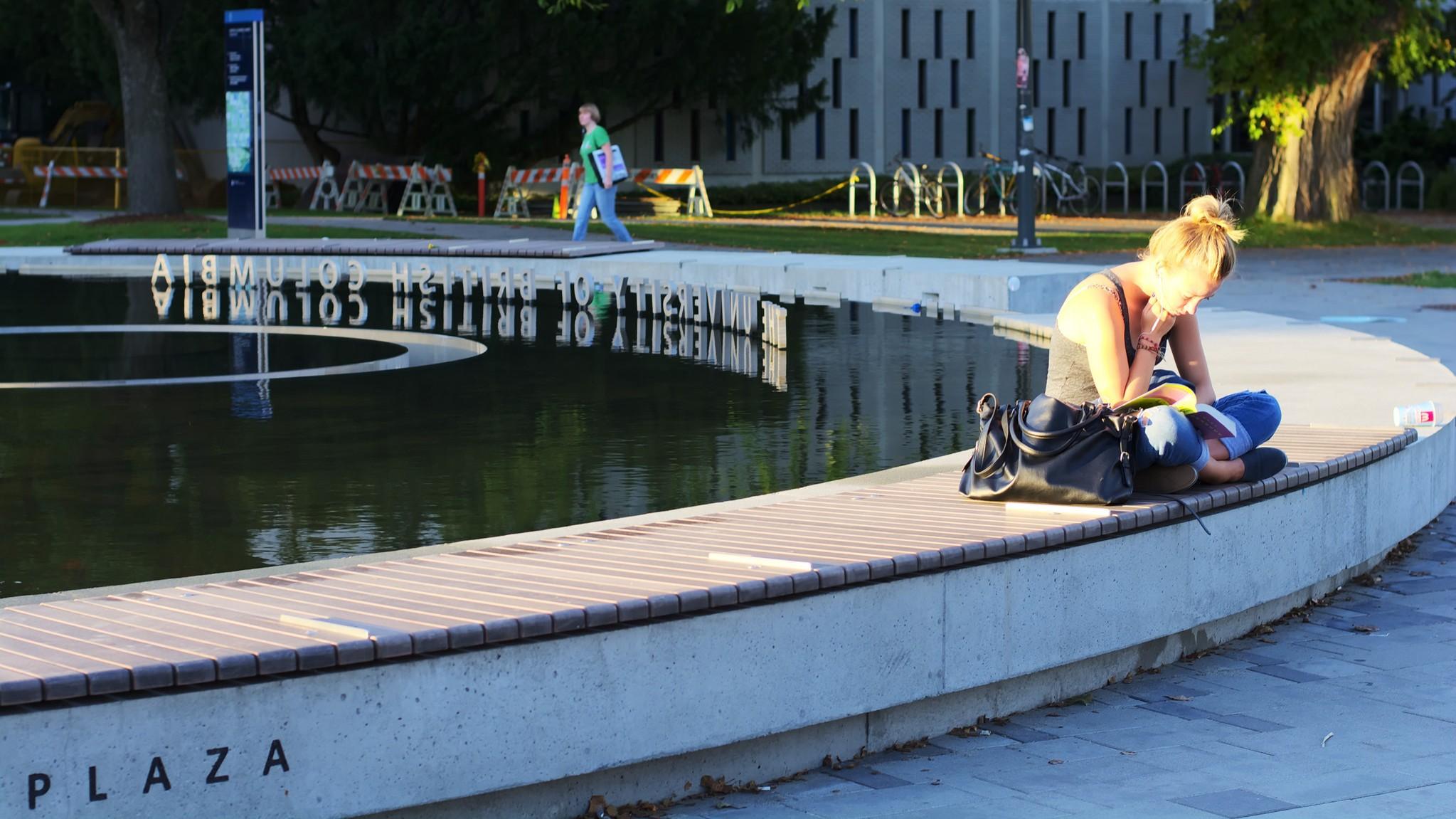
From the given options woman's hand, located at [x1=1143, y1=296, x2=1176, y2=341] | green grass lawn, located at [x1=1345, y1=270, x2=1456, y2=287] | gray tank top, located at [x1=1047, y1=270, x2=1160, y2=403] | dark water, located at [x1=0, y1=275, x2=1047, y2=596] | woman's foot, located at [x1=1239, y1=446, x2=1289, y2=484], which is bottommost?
dark water, located at [x1=0, y1=275, x2=1047, y2=596]

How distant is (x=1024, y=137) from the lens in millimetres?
23609

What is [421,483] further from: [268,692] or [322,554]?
[268,692]

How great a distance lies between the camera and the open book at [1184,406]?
19.7 ft

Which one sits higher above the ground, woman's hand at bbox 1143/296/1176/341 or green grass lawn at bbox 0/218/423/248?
green grass lawn at bbox 0/218/423/248

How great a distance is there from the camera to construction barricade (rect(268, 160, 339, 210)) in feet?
126

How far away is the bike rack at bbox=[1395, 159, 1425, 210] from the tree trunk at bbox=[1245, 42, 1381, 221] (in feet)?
35.9

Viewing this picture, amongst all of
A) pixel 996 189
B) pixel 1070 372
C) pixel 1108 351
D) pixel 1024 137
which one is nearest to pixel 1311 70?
pixel 1024 137

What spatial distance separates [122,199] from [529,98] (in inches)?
364

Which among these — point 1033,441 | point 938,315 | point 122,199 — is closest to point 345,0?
point 122,199

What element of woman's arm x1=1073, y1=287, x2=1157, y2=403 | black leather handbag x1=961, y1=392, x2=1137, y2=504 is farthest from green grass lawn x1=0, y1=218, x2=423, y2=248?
black leather handbag x1=961, y1=392, x2=1137, y2=504

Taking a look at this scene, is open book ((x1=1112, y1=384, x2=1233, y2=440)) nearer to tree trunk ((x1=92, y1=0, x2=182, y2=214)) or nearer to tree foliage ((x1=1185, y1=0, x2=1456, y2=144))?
tree foliage ((x1=1185, y1=0, x2=1456, y2=144))

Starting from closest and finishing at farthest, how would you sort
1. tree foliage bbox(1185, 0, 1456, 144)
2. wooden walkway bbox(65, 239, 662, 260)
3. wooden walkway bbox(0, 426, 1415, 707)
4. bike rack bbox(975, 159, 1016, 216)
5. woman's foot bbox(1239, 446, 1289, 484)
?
wooden walkway bbox(0, 426, 1415, 707) → woman's foot bbox(1239, 446, 1289, 484) → wooden walkway bbox(65, 239, 662, 260) → tree foliage bbox(1185, 0, 1456, 144) → bike rack bbox(975, 159, 1016, 216)

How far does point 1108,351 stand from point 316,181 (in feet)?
117

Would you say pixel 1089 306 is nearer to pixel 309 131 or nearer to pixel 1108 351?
pixel 1108 351
